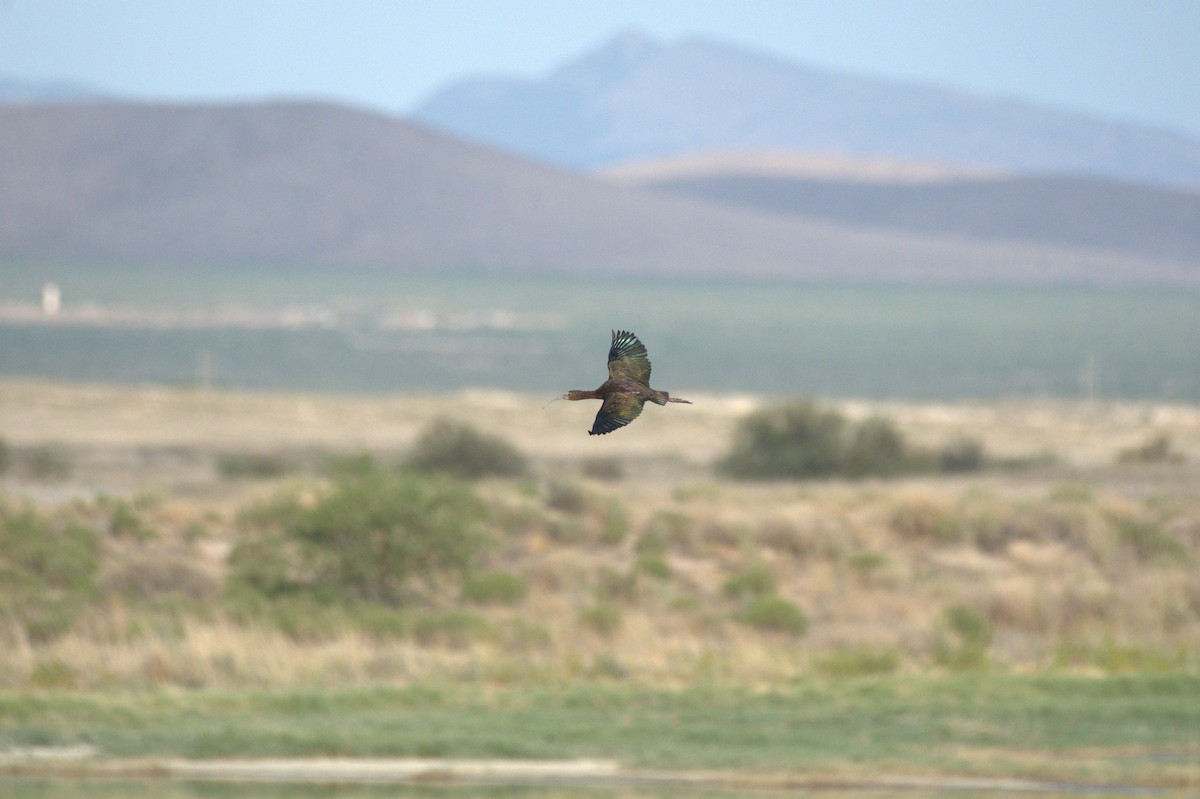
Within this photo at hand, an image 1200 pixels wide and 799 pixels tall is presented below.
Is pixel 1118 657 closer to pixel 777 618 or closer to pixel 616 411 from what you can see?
pixel 777 618

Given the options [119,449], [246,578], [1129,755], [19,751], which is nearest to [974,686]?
[1129,755]

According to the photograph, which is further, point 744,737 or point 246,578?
point 246,578

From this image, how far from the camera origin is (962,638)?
91.2 feet

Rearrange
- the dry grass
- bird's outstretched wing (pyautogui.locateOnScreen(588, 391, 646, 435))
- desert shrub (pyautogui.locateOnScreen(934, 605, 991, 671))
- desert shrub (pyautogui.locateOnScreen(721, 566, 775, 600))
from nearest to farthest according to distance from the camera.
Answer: bird's outstretched wing (pyautogui.locateOnScreen(588, 391, 646, 435)) < the dry grass < desert shrub (pyautogui.locateOnScreen(934, 605, 991, 671)) < desert shrub (pyautogui.locateOnScreen(721, 566, 775, 600))

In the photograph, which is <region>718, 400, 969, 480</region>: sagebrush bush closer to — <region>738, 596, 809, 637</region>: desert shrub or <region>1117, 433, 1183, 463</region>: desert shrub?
<region>1117, 433, 1183, 463</region>: desert shrub

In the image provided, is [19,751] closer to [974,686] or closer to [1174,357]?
[974,686]

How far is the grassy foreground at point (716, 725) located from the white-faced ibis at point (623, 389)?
488 inches

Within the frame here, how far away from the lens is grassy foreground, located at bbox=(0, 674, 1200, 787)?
18.3 m

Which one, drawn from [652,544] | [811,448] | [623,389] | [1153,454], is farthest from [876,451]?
[623,389]

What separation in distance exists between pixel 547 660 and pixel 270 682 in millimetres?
3997

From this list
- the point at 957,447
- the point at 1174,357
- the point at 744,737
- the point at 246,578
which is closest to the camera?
the point at 744,737

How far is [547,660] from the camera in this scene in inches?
994

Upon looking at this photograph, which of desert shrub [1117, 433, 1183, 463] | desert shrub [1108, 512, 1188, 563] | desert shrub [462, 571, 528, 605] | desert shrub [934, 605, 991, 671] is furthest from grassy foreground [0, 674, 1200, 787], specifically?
desert shrub [1117, 433, 1183, 463]

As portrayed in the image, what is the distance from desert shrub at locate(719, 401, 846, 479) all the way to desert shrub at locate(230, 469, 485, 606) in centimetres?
2001
